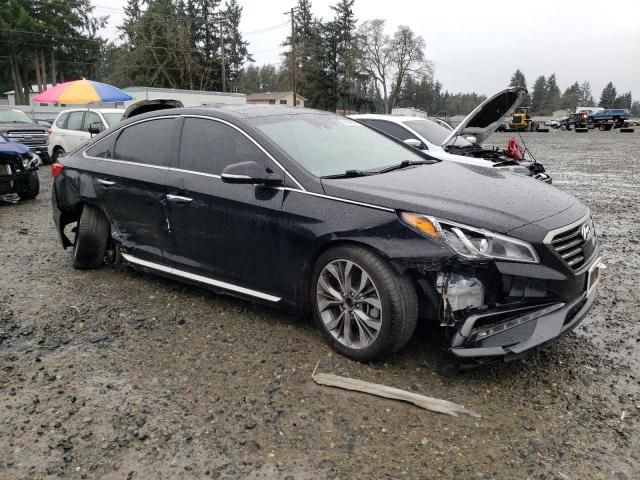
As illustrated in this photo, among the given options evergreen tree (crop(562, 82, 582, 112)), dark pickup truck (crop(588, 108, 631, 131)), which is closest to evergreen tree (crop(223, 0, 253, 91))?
dark pickup truck (crop(588, 108, 631, 131))

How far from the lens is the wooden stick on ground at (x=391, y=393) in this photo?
2.89 meters

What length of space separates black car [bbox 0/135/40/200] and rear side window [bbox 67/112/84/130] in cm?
363

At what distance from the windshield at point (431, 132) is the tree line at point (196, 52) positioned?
128ft

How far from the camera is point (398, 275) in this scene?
3.14 m

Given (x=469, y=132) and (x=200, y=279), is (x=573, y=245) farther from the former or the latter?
(x=469, y=132)

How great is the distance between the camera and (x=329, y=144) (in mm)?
4066

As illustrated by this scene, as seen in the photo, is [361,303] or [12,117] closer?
[361,303]

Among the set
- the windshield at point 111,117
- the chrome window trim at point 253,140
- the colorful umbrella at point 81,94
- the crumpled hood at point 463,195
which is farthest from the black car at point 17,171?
the crumpled hood at point 463,195

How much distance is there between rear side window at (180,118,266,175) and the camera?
3888 mm

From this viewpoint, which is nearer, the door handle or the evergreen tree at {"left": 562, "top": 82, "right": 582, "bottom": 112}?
the door handle

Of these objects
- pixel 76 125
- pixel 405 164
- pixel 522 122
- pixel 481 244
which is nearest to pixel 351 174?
pixel 405 164

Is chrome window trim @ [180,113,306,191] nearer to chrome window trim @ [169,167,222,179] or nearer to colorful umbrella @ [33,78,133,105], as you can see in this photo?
chrome window trim @ [169,167,222,179]

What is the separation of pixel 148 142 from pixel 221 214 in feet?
3.93

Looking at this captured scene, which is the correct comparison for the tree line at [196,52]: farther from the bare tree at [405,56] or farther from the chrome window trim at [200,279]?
the chrome window trim at [200,279]
